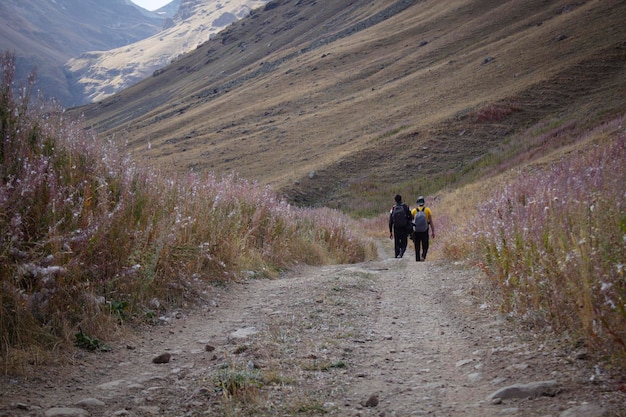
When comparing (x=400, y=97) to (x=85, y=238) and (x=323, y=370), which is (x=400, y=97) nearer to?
(x=85, y=238)

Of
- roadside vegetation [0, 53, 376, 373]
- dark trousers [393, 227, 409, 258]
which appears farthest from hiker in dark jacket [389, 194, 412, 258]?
roadside vegetation [0, 53, 376, 373]

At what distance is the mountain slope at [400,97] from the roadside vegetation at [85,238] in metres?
1.58

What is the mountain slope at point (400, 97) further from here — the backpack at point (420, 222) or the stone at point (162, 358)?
the backpack at point (420, 222)

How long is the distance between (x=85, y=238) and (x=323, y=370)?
2.70 m

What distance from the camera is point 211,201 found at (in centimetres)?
833

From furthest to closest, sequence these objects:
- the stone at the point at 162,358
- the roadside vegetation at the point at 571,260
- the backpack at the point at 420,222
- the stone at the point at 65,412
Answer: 1. the backpack at the point at 420,222
2. the stone at the point at 162,358
3. the roadside vegetation at the point at 571,260
4. the stone at the point at 65,412

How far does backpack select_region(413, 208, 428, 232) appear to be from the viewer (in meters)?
14.2

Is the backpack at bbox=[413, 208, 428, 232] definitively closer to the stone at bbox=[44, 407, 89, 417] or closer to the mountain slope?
the mountain slope


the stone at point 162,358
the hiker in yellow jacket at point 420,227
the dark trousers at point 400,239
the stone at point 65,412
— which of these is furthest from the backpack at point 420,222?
the stone at point 65,412

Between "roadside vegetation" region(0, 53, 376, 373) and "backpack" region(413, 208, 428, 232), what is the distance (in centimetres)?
701

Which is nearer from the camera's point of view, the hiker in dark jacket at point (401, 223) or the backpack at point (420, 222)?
the backpack at point (420, 222)

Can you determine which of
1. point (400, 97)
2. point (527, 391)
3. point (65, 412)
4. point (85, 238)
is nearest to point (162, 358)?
point (65, 412)

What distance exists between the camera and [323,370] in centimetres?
366

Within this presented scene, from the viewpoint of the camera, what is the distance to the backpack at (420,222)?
46.6 feet
